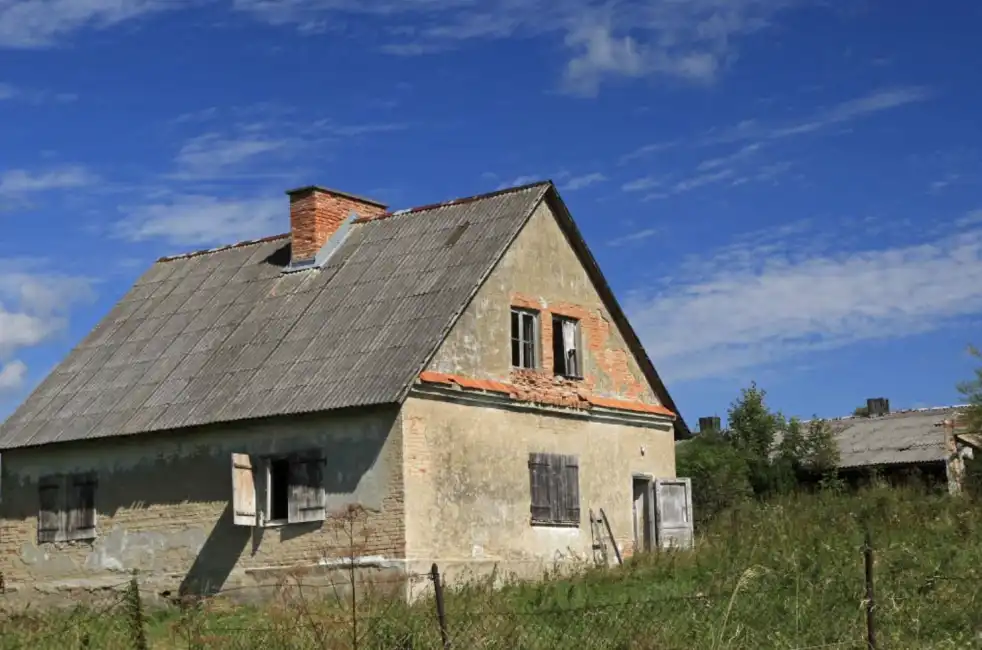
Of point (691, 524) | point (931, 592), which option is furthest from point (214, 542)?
point (931, 592)

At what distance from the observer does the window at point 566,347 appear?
21328 mm

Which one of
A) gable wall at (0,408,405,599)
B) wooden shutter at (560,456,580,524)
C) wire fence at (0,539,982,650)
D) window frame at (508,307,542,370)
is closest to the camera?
wire fence at (0,539,982,650)

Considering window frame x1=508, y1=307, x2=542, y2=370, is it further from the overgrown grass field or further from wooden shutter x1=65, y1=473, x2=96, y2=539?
wooden shutter x1=65, y1=473, x2=96, y2=539

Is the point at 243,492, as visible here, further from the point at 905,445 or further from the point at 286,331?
the point at 905,445

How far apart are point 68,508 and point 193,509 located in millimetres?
2690

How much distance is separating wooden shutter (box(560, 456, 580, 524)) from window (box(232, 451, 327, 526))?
4.03 metres

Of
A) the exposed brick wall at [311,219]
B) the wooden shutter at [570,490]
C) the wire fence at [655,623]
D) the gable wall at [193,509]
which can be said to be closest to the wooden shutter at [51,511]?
the gable wall at [193,509]

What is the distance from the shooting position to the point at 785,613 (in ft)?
41.5

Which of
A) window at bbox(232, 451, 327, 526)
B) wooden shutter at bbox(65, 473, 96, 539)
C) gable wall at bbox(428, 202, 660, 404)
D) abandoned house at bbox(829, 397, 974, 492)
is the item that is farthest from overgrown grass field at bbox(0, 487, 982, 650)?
abandoned house at bbox(829, 397, 974, 492)

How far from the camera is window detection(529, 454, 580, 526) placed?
790 inches

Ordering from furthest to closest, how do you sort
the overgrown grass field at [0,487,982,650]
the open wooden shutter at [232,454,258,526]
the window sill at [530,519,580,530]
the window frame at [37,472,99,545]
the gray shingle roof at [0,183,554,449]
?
the window frame at [37,472,99,545]
the window sill at [530,519,580,530]
the gray shingle roof at [0,183,554,449]
the open wooden shutter at [232,454,258,526]
the overgrown grass field at [0,487,982,650]

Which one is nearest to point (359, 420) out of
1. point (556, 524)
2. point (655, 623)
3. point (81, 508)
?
point (556, 524)

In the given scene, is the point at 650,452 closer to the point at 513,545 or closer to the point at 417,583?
the point at 513,545

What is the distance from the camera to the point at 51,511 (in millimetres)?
21156
